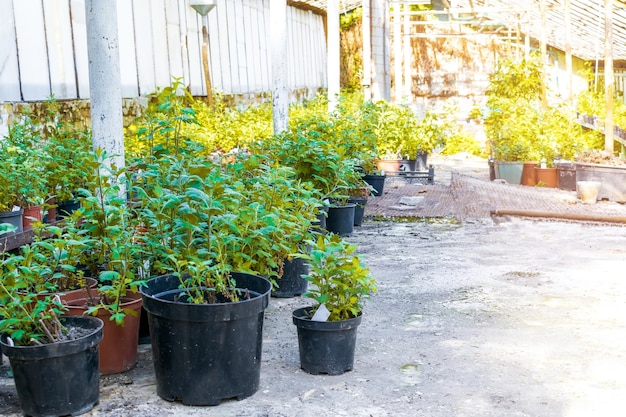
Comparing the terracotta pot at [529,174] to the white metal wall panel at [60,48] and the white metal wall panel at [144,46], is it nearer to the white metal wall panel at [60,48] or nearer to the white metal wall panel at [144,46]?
the white metal wall panel at [144,46]

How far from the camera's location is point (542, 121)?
16.1 m

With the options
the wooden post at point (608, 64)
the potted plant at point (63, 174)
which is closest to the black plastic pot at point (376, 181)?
the wooden post at point (608, 64)

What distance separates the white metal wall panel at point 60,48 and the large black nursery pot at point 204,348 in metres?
5.37

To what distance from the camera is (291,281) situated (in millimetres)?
6062

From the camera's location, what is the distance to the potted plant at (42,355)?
3566 millimetres

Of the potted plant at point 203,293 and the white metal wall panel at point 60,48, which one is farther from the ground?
the white metal wall panel at point 60,48

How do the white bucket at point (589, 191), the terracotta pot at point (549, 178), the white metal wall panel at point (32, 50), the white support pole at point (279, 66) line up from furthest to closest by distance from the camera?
the terracotta pot at point (549, 178), the white bucket at point (589, 191), the white support pole at point (279, 66), the white metal wall panel at point (32, 50)

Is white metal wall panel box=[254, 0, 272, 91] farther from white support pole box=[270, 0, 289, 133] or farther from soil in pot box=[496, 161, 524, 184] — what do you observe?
white support pole box=[270, 0, 289, 133]

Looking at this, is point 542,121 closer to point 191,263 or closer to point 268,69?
point 268,69

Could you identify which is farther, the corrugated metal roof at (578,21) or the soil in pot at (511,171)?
the corrugated metal roof at (578,21)

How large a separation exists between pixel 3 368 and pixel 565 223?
7081mm

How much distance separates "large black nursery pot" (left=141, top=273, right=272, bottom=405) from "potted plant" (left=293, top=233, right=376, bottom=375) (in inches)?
17.2

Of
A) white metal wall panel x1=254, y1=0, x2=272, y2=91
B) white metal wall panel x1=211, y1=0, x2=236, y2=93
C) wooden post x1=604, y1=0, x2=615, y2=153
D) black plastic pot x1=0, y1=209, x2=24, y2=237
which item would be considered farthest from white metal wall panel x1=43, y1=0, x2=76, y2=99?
white metal wall panel x1=254, y1=0, x2=272, y2=91

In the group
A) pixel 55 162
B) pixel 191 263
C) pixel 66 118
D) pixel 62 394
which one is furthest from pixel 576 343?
pixel 66 118
